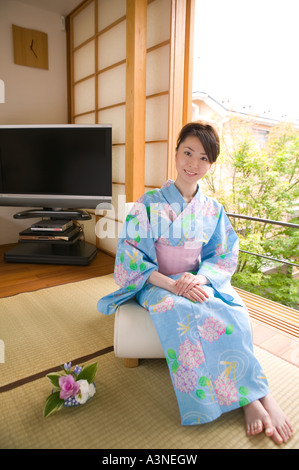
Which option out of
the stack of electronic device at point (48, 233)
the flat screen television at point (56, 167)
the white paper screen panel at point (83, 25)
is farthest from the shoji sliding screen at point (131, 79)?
the stack of electronic device at point (48, 233)

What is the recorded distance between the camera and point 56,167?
10.6 feet

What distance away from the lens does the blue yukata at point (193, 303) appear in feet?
4.16

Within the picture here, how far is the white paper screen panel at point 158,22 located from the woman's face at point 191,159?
4.79 feet

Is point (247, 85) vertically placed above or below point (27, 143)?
above

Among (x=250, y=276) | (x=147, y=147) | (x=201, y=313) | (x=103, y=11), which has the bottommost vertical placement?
(x=250, y=276)

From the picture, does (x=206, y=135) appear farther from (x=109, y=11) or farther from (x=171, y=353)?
(x=109, y=11)

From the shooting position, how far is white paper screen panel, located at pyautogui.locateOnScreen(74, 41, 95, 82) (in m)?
3.53

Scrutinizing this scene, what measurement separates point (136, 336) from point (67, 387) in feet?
1.18

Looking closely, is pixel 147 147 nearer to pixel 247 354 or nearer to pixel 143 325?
pixel 143 325

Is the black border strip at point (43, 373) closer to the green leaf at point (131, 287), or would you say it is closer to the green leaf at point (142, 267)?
the green leaf at point (131, 287)

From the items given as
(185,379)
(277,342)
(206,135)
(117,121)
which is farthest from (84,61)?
(185,379)

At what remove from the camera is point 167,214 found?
5.48 feet
